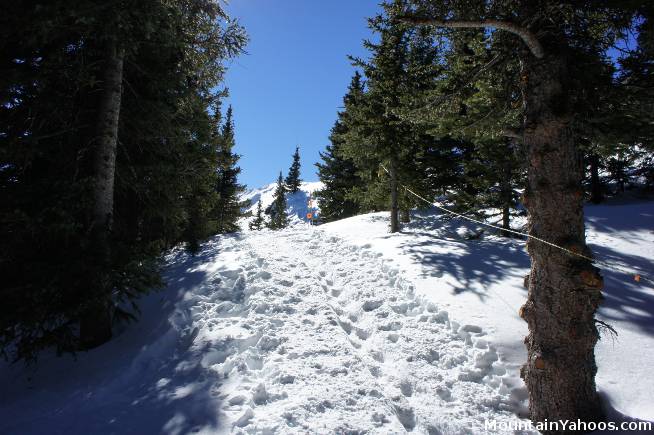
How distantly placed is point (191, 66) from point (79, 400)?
24.9 feet

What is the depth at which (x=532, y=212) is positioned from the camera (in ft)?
14.3

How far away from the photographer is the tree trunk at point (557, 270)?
4.00m

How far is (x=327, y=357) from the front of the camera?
5562 mm

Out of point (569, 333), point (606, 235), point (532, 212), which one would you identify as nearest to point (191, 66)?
point (532, 212)

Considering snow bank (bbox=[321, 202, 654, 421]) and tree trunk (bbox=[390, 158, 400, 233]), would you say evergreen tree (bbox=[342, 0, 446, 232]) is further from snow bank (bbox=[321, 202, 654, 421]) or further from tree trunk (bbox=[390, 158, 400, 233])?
snow bank (bbox=[321, 202, 654, 421])

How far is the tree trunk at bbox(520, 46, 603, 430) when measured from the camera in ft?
13.1

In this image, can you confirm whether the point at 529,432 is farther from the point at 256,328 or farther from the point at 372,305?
the point at 256,328

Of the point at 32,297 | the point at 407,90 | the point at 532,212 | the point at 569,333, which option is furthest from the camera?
the point at 407,90

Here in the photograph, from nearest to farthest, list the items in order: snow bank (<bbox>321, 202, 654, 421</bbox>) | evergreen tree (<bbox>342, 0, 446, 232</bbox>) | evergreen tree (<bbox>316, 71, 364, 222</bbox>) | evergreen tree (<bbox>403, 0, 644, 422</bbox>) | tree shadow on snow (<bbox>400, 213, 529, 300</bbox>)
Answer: evergreen tree (<bbox>403, 0, 644, 422</bbox>) < snow bank (<bbox>321, 202, 654, 421</bbox>) < tree shadow on snow (<bbox>400, 213, 529, 300</bbox>) < evergreen tree (<bbox>342, 0, 446, 232</bbox>) < evergreen tree (<bbox>316, 71, 364, 222</bbox>)

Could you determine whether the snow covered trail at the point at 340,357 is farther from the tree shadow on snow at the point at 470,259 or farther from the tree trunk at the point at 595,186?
the tree trunk at the point at 595,186

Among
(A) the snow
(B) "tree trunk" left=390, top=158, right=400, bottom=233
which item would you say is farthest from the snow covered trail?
(B) "tree trunk" left=390, top=158, right=400, bottom=233

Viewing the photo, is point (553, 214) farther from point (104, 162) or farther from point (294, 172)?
point (294, 172)

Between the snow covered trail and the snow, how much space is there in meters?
0.02

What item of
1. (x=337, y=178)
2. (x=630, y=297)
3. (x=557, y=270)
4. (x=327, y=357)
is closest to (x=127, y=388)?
(x=327, y=357)
